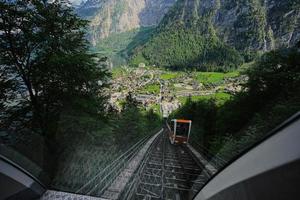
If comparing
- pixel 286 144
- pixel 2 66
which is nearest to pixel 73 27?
pixel 2 66

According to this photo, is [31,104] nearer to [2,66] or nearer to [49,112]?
[49,112]

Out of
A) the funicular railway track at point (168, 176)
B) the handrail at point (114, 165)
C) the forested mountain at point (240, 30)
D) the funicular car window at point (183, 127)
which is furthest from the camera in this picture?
the funicular car window at point (183, 127)

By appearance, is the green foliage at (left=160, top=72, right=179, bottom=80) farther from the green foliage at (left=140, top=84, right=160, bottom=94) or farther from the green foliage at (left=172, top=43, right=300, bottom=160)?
the green foliage at (left=172, top=43, right=300, bottom=160)

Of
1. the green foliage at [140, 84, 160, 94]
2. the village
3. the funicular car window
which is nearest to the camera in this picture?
the village

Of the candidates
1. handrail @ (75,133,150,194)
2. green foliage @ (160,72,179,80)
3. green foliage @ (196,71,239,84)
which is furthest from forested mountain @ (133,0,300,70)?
handrail @ (75,133,150,194)

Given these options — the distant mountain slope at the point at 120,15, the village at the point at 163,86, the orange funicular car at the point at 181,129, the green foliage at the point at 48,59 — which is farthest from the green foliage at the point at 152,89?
the distant mountain slope at the point at 120,15

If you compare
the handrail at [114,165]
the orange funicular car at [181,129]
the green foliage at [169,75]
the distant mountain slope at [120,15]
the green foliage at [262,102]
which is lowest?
the handrail at [114,165]

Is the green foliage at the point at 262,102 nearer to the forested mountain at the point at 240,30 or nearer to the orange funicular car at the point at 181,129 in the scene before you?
the forested mountain at the point at 240,30
